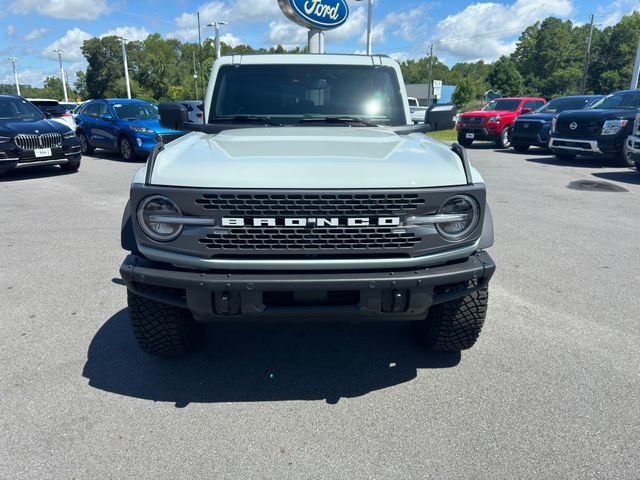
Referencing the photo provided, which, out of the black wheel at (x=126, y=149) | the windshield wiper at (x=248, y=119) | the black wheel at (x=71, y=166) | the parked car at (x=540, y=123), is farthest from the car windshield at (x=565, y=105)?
the windshield wiper at (x=248, y=119)

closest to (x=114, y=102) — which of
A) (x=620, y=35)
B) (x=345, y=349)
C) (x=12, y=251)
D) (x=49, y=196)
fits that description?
(x=49, y=196)

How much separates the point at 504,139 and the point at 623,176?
631cm

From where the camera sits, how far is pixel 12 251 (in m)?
5.56

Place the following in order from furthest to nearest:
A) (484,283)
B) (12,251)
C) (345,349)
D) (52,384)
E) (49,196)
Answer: (49,196), (12,251), (345,349), (52,384), (484,283)

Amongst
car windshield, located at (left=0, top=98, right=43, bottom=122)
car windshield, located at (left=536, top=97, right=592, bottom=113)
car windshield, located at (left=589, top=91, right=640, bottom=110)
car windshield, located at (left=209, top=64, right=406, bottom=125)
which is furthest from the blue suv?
car windshield, located at (left=536, top=97, right=592, bottom=113)

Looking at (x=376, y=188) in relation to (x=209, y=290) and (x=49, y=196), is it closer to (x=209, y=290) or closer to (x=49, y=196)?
(x=209, y=290)

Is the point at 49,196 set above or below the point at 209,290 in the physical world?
below

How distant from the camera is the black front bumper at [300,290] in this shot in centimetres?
238

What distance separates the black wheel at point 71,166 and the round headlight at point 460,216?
10.6m

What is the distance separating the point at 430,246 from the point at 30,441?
2260 mm

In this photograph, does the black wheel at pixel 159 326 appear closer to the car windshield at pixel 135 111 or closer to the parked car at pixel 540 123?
the car windshield at pixel 135 111

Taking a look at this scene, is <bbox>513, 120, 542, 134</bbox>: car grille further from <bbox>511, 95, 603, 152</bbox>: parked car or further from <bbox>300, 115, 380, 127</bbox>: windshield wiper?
<bbox>300, 115, 380, 127</bbox>: windshield wiper

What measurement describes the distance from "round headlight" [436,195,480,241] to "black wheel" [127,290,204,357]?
62.9 inches

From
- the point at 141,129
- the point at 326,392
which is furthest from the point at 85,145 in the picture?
the point at 326,392
